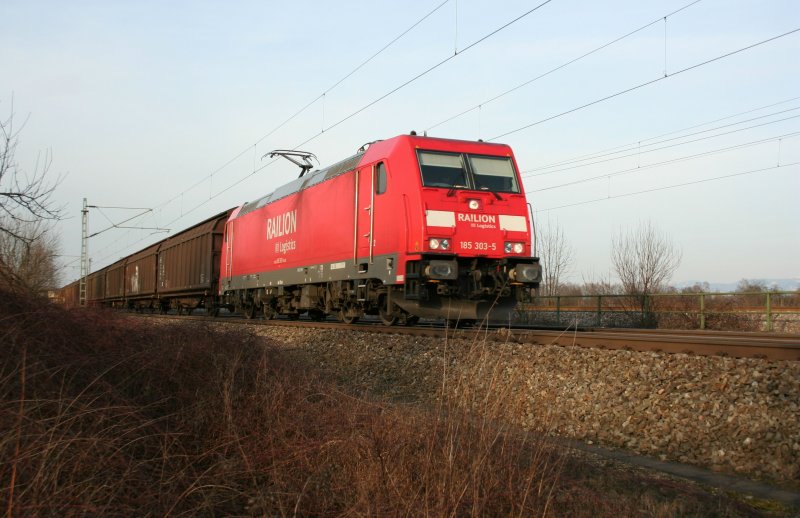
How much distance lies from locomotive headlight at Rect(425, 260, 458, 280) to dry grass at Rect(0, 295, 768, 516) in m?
5.22

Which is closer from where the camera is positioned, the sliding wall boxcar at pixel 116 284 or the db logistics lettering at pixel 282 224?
the db logistics lettering at pixel 282 224

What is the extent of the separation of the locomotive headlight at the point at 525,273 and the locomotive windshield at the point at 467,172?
1.70 metres

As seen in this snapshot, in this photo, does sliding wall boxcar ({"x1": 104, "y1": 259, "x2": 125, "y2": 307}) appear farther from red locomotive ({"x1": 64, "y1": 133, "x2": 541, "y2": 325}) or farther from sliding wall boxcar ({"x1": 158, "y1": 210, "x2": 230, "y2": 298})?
red locomotive ({"x1": 64, "y1": 133, "x2": 541, "y2": 325})

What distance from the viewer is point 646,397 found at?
7.25 m

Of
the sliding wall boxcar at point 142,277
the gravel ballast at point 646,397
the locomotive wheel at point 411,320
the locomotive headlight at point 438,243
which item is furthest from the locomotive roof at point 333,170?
the sliding wall boxcar at point 142,277

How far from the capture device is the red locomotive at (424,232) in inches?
485

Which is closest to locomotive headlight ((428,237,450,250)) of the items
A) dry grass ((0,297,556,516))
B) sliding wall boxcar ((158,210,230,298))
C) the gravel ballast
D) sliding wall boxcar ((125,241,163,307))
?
the gravel ballast

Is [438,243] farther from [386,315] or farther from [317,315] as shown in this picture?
[317,315]

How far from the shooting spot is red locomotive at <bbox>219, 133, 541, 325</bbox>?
12.3 m

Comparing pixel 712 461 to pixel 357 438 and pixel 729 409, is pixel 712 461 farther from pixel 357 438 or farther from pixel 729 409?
pixel 357 438

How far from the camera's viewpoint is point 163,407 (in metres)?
5.99

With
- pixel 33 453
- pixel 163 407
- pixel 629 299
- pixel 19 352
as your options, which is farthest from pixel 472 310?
pixel 629 299

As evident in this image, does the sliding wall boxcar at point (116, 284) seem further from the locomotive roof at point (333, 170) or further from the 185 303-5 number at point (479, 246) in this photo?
the 185 303-5 number at point (479, 246)

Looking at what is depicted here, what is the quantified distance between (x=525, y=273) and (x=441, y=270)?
173 centimetres
